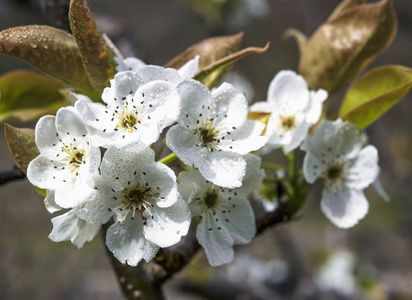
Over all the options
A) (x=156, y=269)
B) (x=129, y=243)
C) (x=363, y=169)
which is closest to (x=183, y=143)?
(x=129, y=243)

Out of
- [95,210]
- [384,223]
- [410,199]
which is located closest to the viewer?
[95,210]

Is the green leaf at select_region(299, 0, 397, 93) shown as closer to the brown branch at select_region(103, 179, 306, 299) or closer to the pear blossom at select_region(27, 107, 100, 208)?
the brown branch at select_region(103, 179, 306, 299)

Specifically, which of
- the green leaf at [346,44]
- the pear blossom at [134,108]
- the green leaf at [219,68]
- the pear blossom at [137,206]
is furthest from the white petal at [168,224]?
the green leaf at [346,44]

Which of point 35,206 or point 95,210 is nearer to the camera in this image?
point 95,210

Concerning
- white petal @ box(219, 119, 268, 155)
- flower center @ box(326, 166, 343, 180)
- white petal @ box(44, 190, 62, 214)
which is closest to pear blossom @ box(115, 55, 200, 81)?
white petal @ box(219, 119, 268, 155)

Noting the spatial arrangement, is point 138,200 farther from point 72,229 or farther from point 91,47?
point 91,47

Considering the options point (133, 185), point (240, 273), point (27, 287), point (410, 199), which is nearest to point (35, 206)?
point (27, 287)

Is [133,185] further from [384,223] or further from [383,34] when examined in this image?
[384,223]

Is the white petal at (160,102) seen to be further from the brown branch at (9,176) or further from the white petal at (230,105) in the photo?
the brown branch at (9,176)
